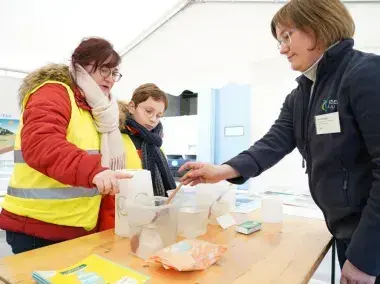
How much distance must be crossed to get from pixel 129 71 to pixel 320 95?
263 cm

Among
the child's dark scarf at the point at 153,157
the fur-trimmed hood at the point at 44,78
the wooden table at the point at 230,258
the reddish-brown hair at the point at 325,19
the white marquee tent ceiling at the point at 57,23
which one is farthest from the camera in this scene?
the white marquee tent ceiling at the point at 57,23

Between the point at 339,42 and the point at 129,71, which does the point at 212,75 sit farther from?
the point at 339,42

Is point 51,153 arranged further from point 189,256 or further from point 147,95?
point 147,95

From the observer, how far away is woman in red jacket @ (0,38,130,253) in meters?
0.74

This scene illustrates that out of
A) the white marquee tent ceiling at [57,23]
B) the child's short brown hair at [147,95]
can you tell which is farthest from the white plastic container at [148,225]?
the white marquee tent ceiling at [57,23]

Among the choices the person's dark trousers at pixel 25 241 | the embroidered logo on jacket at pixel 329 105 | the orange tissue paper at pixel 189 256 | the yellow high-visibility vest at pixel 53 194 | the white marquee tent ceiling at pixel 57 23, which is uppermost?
the white marquee tent ceiling at pixel 57 23

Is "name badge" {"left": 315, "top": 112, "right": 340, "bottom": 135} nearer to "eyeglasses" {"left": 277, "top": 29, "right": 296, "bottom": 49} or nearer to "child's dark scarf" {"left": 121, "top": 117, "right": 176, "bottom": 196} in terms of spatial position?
"eyeglasses" {"left": 277, "top": 29, "right": 296, "bottom": 49}

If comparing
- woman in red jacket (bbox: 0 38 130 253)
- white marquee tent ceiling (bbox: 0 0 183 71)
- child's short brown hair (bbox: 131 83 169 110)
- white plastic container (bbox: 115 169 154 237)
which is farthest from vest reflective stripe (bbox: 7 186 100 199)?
white marquee tent ceiling (bbox: 0 0 183 71)

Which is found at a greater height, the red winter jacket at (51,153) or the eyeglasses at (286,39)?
the eyeglasses at (286,39)

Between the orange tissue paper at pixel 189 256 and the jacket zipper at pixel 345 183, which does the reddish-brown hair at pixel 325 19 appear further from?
the orange tissue paper at pixel 189 256

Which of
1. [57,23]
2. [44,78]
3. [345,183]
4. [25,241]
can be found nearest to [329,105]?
[345,183]

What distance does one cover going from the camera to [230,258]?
30.5 inches

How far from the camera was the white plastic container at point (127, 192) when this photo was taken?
2.91ft

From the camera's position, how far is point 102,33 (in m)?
2.76
